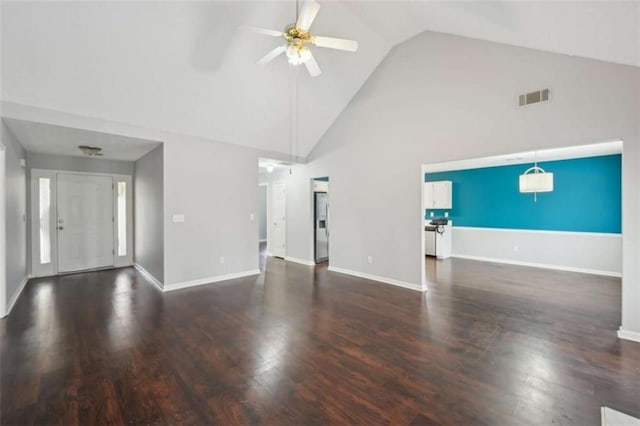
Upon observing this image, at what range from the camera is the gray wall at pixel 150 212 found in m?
4.62

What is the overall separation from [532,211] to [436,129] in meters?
4.08

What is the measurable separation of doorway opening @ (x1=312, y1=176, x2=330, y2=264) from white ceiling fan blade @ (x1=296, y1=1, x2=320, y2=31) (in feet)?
13.5

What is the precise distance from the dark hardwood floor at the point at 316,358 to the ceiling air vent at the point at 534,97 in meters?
2.67

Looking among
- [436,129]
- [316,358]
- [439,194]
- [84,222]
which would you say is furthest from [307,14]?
[439,194]

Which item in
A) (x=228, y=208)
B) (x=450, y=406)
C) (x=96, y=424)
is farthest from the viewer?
(x=228, y=208)

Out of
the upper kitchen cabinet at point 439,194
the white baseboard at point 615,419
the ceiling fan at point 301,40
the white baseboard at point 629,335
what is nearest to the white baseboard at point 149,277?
the ceiling fan at point 301,40

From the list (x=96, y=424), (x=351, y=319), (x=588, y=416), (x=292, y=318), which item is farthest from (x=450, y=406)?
(x=96, y=424)

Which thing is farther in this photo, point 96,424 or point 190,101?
point 190,101

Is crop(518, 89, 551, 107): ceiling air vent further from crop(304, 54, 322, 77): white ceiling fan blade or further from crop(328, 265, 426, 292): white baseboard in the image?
crop(328, 265, 426, 292): white baseboard

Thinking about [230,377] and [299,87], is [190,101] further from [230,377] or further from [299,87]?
[230,377]

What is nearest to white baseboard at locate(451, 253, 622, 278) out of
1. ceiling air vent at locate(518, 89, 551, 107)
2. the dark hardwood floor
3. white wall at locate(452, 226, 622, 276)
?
white wall at locate(452, 226, 622, 276)

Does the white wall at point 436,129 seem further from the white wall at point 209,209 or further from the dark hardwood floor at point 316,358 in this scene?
the white wall at point 209,209

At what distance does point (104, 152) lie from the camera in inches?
207

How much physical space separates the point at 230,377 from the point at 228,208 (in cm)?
354
